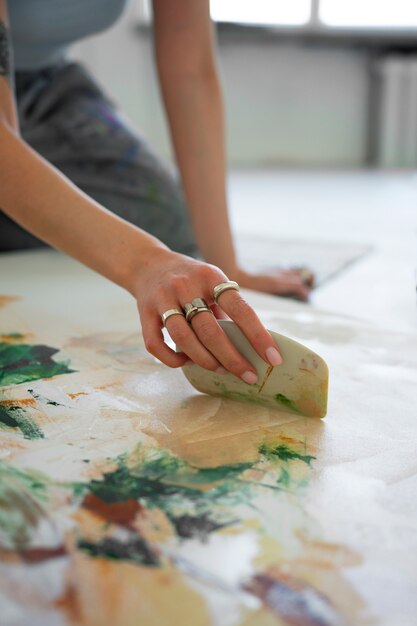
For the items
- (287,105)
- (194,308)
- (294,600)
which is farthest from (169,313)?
(287,105)

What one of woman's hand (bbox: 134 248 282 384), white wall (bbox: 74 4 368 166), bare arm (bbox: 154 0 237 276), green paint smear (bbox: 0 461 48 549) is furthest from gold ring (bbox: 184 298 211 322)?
white wall (bbox: 74 4 368 166)

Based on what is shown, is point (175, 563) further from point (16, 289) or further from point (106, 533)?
point (16, 289)

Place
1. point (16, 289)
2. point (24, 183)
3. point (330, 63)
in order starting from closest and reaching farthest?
Answer: point (24, 183) → point (16, 289) → point (330, 63)

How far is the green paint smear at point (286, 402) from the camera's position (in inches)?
32.5

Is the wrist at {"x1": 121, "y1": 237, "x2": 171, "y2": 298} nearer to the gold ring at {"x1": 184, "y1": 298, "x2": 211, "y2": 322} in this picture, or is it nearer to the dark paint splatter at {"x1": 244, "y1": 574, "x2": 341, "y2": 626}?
the gold ring at {"x1": 184, "y1": 298, "x2": 211, "y2": 322}

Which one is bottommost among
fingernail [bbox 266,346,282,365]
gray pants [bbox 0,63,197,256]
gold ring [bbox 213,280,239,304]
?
gray pants [bbox 0,63,197,256]

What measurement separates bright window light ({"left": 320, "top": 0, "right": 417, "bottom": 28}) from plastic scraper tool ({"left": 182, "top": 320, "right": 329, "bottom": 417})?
3966 millimetres

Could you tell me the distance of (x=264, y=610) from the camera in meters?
0.52

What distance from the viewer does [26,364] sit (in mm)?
972

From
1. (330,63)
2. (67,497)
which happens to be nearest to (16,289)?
(67,497)

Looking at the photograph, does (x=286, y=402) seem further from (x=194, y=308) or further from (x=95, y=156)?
(x=95, y=156)

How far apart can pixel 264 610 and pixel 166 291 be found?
1.22ft

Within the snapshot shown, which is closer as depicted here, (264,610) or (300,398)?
(264,610)

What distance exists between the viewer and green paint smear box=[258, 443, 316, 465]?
0.73 metres
